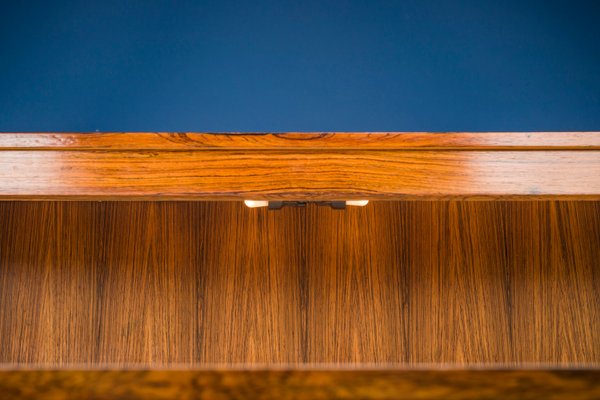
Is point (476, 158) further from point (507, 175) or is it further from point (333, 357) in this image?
point (333, 357)

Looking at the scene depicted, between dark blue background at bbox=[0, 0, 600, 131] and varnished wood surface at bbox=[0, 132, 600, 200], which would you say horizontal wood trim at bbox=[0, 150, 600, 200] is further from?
dark blue background at bbox=[0, 0, 600, 131]

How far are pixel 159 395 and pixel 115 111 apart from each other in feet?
4.94

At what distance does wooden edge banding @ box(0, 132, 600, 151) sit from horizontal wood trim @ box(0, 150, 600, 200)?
0.01m

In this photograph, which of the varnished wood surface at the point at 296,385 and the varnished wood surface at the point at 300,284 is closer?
the varnished wood surface at the point at 296,385

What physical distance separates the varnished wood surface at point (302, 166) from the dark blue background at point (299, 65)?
0.73 meters

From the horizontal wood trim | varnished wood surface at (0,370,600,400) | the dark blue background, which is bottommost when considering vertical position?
varnished wood surface at (0,370,600,400)

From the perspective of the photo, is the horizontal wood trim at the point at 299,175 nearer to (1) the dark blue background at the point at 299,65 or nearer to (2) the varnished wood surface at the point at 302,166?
(2) the varnished wood surface at the point at 302,166

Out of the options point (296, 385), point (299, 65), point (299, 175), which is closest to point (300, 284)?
point (299, 175)

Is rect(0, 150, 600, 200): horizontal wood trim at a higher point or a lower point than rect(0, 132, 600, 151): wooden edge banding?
lower

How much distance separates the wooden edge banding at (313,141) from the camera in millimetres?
811

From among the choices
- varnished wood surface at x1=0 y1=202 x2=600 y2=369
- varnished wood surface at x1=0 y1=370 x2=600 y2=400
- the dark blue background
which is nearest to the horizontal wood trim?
varnished wood surface at x1=0 y1=202 x2=600 y2=369

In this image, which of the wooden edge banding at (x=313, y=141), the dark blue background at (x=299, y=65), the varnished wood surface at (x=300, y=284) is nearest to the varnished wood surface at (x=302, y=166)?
the wooden edge banding at (x=313, y=141)

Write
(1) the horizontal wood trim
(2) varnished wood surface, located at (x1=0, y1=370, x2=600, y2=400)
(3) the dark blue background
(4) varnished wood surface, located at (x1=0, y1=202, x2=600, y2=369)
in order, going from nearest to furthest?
1. (2) varnished wood surface, located at (x1=0, y1=370, x2=600, y2=400)
2. (1) the horizontal wood trim
3. (4) varnished wood surface, located at (x1=0, y1=202, x2=600, y2=369)
4. (3) the dark blue background

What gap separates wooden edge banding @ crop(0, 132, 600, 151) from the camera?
0.81 m
